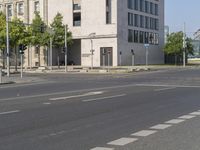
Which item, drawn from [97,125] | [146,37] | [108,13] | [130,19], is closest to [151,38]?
[146,37]

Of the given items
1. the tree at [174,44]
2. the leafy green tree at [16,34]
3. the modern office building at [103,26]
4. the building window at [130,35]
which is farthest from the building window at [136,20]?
the leafy green tree at [16,34]

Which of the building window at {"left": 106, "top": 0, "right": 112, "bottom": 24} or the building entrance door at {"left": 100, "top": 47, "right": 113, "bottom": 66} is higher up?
the building window at {"left": 106, "top": 0, "right": 112, "bottom": 24}

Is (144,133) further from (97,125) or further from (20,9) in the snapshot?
(20,9)

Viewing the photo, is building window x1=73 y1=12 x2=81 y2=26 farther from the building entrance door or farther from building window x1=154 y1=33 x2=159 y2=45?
building window x1=154 y1=33 x2=159 y2=45

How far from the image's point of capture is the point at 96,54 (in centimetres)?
8769

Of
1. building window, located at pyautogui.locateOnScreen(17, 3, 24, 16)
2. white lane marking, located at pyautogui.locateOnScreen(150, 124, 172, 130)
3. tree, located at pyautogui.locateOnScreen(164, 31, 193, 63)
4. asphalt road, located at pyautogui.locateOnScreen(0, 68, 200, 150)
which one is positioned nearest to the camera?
asphalt road, located at pyautogui.locateOnScreen(0, 68, 200, 150)

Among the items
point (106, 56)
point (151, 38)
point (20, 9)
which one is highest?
point (20, 9)

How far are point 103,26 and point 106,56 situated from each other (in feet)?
17.3

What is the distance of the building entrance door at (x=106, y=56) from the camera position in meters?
86.2

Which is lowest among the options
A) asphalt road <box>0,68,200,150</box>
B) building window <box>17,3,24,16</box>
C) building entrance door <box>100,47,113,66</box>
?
asphalt road <box>0,68,200,150</box>

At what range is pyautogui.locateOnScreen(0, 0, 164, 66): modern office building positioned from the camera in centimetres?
8638

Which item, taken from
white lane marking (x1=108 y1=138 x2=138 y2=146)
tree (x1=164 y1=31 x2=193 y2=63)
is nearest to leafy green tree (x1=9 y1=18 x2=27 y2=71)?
tree (x1=164 y1=31 x2=193 y2=63)

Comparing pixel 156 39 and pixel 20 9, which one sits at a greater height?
pixel 20 9

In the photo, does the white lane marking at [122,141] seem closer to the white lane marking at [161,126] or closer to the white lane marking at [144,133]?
the white lane marking at [144,133]
